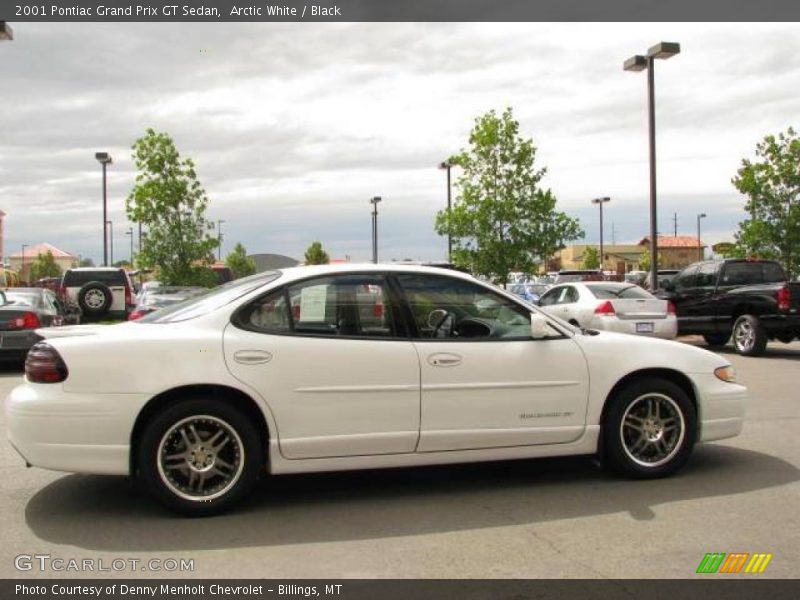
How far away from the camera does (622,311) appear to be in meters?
14.3

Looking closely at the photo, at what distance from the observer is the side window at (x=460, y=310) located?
5.39m

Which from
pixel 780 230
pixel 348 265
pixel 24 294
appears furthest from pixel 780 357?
Result: pixel 24 294

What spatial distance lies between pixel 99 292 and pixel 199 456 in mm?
14871

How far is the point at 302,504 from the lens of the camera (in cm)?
514

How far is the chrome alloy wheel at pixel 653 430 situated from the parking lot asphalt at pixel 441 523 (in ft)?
0.68

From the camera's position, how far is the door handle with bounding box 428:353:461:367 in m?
5.19

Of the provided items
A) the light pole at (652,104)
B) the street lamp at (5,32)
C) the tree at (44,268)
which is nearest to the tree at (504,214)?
the light pole at (652,104)

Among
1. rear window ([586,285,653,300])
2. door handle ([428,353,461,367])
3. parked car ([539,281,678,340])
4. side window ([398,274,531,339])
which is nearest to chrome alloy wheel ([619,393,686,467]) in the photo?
side window ([398,274,531,339])

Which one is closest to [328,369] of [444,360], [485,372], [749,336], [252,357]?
[252,357]

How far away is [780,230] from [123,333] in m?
20.3

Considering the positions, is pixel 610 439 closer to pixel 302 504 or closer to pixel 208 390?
pixel 302 504

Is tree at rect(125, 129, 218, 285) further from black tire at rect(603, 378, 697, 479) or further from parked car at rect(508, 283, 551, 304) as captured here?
black tire at rect(603, 378, 697, 479)

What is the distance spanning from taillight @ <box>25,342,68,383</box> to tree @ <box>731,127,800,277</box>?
66.4ft

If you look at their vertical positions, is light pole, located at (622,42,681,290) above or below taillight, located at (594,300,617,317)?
above
